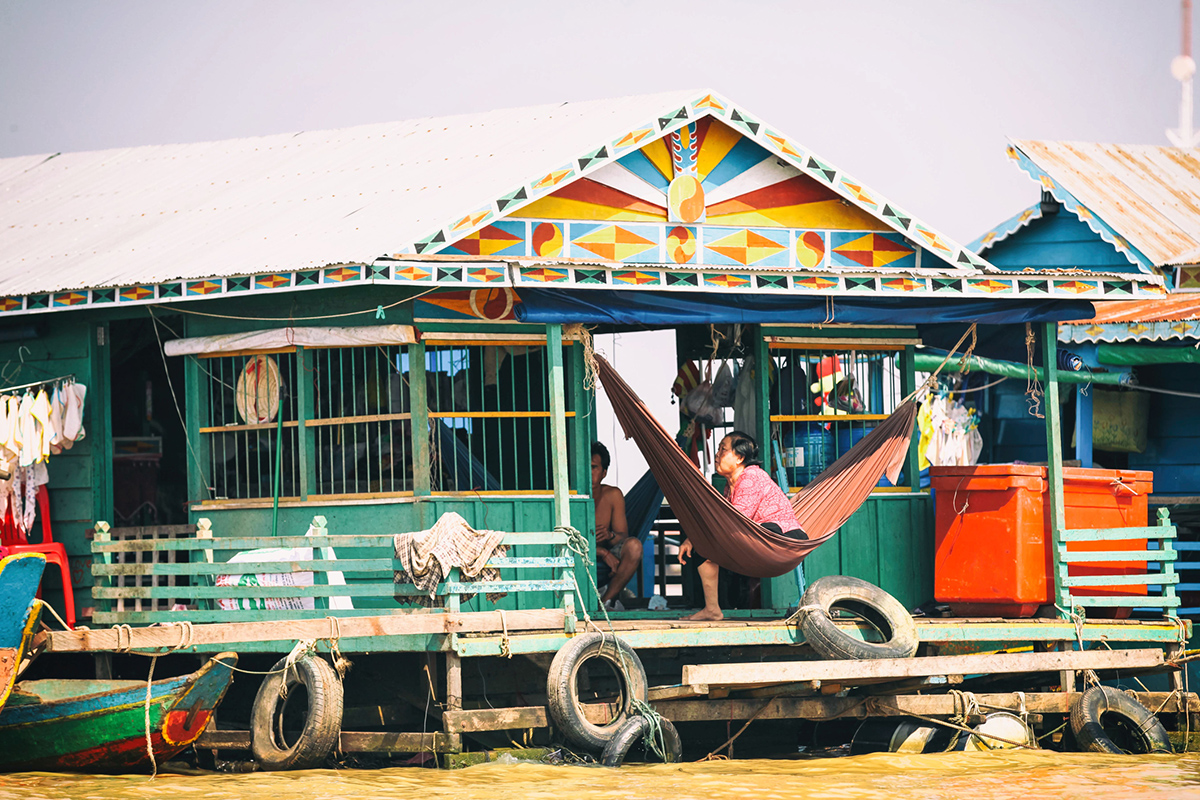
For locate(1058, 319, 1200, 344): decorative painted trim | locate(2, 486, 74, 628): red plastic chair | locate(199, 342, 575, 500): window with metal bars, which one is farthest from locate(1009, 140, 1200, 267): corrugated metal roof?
locate(2, 486, 74, 628): red plastic chair

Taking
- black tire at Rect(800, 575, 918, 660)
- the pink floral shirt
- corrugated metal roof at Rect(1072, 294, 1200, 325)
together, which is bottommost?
black tire at Rect(800, 575, 918, 660)

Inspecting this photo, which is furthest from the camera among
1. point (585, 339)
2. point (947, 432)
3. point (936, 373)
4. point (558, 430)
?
point (947, 432)

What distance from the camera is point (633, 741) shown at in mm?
10312

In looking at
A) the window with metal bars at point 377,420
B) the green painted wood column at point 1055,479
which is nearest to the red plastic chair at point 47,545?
the window with metal bars at point 377,420

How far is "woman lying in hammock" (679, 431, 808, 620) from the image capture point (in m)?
11.4

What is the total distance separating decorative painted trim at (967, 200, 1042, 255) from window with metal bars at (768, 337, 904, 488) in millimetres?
6189

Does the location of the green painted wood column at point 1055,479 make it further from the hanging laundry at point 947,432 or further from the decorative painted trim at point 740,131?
the hanging laundry at point 947,432

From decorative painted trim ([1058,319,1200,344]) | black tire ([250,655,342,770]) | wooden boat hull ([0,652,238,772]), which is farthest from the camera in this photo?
decorative painted trim ([1058,319,1200,344])

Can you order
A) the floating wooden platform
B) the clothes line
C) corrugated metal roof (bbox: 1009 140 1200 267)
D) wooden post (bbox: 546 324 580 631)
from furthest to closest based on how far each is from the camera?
corrugated metal roof (bbox: 1009 140 1200 267)
the clothes line
wooden post (bbox: 546 324 580 631)
the floating wooden platform

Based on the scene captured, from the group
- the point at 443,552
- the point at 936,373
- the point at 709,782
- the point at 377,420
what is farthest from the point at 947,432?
the point at 443,552

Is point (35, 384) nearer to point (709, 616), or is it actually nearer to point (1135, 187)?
point (709, 616)

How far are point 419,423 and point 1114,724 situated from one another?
5638 mm

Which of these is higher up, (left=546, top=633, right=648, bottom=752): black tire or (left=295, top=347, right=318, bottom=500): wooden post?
(left=295, top=347, right=318, bottom=500): wooden post

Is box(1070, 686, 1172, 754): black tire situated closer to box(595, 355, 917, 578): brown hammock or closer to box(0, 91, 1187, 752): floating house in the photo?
box(0, 91, 1187, 752): floating house
